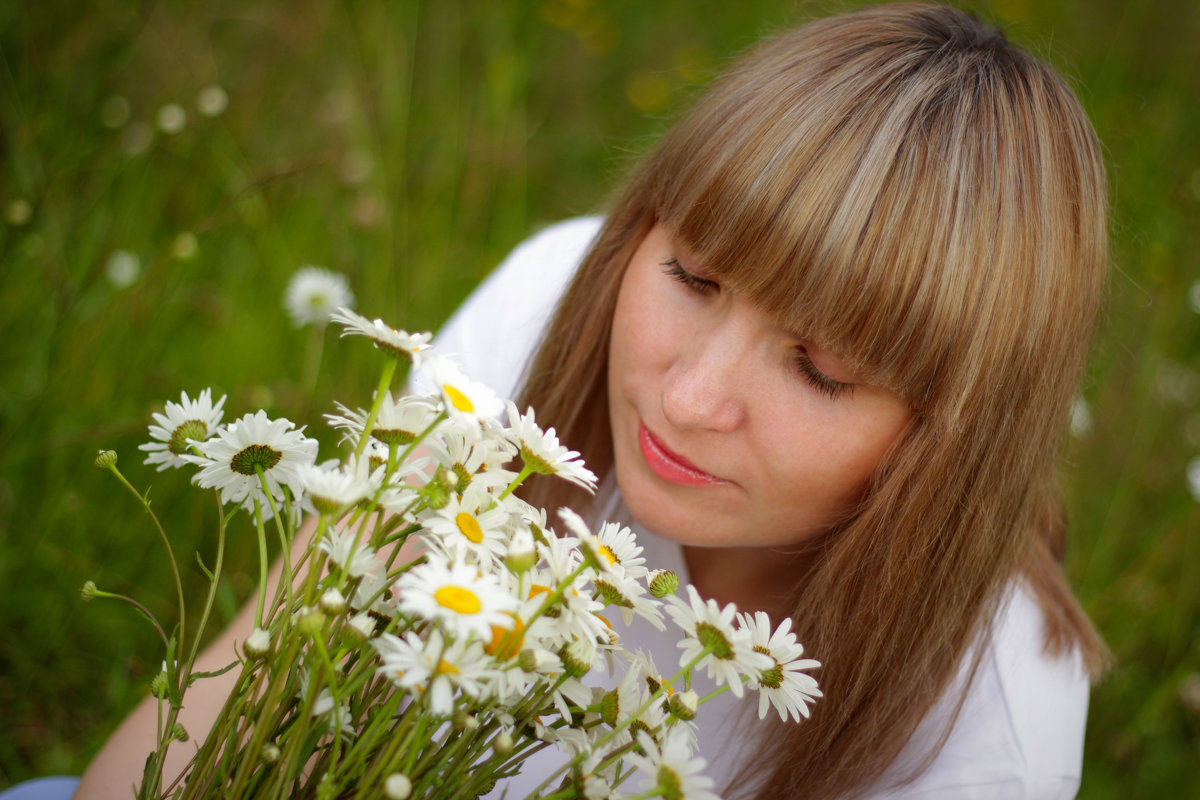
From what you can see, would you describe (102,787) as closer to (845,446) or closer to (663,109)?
(845,446)

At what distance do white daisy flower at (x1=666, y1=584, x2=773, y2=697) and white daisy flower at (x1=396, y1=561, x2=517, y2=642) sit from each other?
0.13 m

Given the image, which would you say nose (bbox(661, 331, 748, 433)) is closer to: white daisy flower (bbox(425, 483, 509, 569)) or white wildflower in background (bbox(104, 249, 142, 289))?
white daisy flower (bbox(425, 483, 509, 569))

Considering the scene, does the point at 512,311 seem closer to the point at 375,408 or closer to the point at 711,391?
the point at 711,391

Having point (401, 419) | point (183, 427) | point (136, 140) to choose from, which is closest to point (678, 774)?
point (401, 419)

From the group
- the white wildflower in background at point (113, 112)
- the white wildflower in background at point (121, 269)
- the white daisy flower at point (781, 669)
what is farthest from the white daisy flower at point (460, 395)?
the white wildflower in background at point (113, 112)

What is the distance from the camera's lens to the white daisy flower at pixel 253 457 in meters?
0.52

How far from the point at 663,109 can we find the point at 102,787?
2.35 metres

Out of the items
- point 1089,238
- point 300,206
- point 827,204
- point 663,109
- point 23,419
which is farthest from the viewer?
point 663,109

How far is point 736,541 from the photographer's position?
36.8 inches

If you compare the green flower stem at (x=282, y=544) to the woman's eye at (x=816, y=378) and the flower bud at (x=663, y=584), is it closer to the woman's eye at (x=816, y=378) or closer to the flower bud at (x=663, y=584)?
the flower bud at (x=663, y=584)

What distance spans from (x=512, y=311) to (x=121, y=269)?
66 cm

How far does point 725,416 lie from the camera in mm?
824

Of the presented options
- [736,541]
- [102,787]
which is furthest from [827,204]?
[102,787]

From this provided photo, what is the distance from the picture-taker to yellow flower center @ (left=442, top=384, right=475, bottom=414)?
47 centimetres
